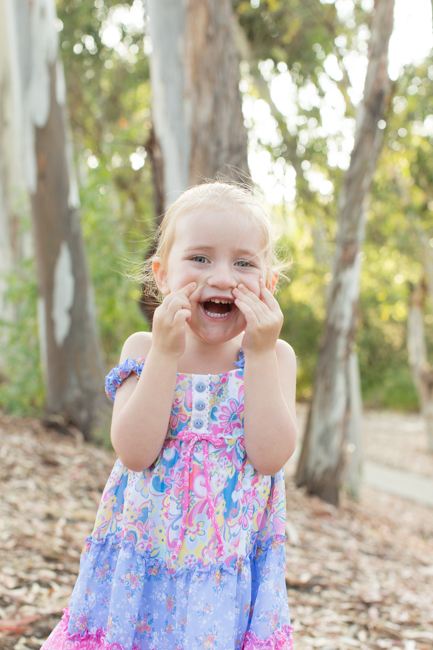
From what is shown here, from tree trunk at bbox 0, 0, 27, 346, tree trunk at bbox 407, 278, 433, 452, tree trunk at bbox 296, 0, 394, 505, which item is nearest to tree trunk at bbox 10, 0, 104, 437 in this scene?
tree trunk at bbox 296, 0, 394, 505

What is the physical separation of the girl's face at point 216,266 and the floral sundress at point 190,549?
141 millimetres

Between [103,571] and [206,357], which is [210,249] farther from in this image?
[103,571]

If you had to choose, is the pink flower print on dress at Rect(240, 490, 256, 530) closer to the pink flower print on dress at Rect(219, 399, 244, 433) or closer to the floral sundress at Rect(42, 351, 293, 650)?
the floral sundress at Rect(42, 351, 293, 650)

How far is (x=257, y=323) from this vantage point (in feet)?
4.71

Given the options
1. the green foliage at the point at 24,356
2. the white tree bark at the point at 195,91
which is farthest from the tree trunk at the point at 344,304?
the green foliage at the point at 24,356

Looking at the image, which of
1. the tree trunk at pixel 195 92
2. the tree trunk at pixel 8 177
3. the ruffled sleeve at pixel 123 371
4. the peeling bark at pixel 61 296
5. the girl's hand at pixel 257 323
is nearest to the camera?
the girl's hand at pixel 257 323

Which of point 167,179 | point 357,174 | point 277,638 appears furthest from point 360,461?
point 277,638

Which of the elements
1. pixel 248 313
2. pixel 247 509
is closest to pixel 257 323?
pixel 248 313

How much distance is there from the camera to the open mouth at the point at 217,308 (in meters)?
1.53

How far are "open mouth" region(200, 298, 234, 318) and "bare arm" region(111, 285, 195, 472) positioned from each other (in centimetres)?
10

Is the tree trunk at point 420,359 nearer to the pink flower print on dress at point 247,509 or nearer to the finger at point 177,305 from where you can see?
the pink flower print on dress at point 247,509

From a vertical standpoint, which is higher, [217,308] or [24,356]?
[24,356]

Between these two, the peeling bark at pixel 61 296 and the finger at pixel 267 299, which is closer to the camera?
the finger at pixel 267 299

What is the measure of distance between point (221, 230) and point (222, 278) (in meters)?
0.13
